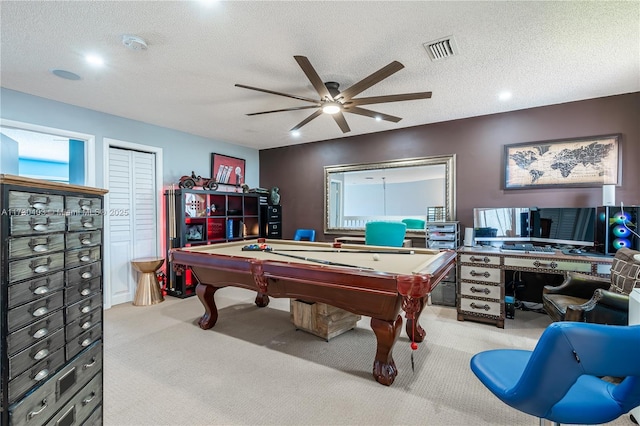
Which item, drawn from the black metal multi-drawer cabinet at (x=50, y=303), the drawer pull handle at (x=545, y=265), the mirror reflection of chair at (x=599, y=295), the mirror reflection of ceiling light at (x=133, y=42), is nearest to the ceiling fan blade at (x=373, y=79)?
the mirror reflection of ceiling light at (x=133, y=42)

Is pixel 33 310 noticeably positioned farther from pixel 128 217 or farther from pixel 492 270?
pixel 492 270

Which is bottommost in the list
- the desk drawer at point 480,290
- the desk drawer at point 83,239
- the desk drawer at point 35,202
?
the desk drawer at point 480,290

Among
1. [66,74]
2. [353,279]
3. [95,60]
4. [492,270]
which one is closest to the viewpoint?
[353,279]

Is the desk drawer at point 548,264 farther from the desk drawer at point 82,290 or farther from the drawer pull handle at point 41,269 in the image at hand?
the drawer pull handle at point 41,269

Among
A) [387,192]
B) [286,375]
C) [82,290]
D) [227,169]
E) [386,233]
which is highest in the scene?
[227,169]

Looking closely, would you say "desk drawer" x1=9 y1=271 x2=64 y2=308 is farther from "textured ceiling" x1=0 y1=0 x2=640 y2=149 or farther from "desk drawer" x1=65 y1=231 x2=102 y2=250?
"textured ceiling" x1=0 y1=0 x2=640 y2=149

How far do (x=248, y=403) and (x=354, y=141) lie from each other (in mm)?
4321

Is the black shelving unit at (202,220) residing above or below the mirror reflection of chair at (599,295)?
above

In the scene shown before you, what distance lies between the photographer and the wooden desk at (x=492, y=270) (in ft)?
9.71

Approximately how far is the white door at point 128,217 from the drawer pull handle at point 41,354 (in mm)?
3241

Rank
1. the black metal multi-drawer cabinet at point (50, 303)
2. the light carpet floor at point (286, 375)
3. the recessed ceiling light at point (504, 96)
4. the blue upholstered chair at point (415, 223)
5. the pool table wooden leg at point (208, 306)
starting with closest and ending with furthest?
1. the black metal multi-drawer cabinet at point (50, 303)
2. the light carpet floor at point (286, 375)
3. the pool table wooden leg at point (208, 306)
4. the recessed ceiling light at point (504, 96)
5. the blue upholstered chair at point (415, 223)

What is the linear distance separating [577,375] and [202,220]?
4.99 metres

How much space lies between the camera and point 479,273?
10.8 feet

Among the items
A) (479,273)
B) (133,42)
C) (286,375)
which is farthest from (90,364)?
(479,273)
